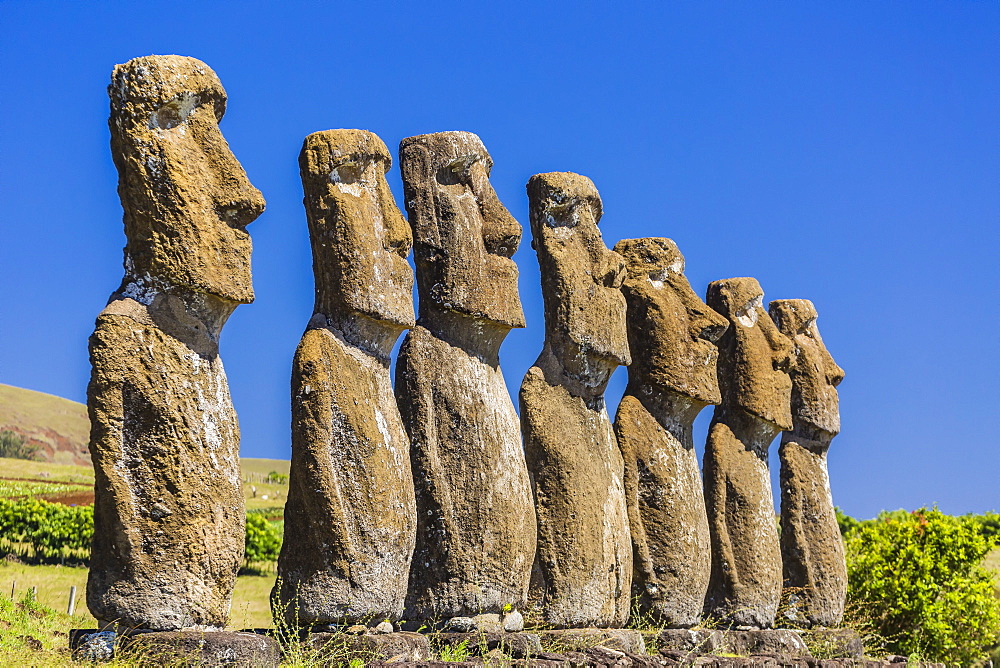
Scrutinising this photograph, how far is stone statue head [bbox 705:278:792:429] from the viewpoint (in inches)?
575

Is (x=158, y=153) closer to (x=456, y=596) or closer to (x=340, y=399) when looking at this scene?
(x=340, y=399)

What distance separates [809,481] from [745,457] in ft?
5.16

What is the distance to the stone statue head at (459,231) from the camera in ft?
36.3

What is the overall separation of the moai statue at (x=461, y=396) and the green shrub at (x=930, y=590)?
812cm

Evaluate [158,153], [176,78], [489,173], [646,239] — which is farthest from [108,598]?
[646,239]

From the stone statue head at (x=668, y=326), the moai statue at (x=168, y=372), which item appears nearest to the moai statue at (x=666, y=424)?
the stone statue head at (x=668, y=326)

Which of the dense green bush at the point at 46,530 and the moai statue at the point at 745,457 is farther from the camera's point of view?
the dense green bush at the point at 46,530

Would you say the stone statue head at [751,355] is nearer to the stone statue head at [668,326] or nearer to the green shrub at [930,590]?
the stone statue head at [668,326]

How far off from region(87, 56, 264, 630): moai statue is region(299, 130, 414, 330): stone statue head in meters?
1.07

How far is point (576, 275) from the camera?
1233 cm

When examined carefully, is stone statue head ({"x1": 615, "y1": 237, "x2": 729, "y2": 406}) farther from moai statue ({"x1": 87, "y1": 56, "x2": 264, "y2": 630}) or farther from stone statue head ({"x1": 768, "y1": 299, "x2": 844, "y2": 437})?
moai statue ({"x1": 87, "y1": 56, "x2": 264, "y2": 630})

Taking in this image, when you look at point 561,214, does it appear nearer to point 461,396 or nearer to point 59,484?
point 461,396

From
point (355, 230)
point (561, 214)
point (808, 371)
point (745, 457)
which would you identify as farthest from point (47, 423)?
point (355, 230)

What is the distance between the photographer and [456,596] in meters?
10.3
